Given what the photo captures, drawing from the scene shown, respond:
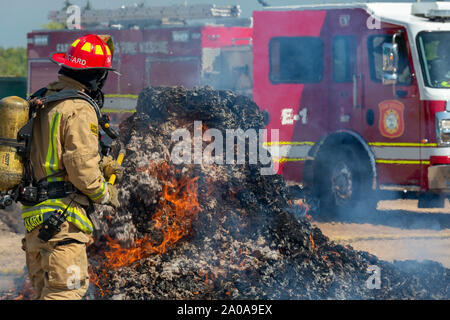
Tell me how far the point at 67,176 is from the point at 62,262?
1.63ft

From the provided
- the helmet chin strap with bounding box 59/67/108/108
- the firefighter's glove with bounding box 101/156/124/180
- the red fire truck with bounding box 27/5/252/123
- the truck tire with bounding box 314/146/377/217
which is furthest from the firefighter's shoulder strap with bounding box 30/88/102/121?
the red fire truck with bounding box 27/5/252/123

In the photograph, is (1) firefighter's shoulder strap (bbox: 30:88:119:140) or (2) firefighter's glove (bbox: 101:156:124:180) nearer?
(1) firefighter's shoulder strap (bbox: 30:88:119:140)

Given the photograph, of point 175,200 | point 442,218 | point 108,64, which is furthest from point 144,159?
point 442,218

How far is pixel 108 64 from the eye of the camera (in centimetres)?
388

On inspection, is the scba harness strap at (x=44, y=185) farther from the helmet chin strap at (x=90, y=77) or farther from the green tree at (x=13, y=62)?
the green tree at (x=13, y=62)

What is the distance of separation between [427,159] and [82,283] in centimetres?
584

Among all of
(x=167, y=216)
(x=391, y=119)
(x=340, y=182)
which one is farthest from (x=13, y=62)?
(x=167, y=216)

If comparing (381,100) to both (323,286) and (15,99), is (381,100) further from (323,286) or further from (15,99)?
(15,99)

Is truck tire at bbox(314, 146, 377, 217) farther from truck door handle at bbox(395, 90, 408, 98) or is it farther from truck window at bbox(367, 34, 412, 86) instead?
truck window at bbox(367, 34, 412, 86)

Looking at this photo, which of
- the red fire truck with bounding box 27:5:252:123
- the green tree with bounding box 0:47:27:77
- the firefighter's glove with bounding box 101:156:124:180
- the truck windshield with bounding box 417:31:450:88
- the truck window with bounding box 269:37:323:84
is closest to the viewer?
the firefighter's glove with bounding box 101:156:124:180

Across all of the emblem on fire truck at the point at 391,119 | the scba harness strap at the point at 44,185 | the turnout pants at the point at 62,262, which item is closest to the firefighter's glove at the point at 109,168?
the scba harness strap at the point at 44,185

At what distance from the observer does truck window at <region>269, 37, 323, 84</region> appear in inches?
367

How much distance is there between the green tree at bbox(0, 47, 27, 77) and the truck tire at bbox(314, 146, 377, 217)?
81.5 feet

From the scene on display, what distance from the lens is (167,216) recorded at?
502 cm
